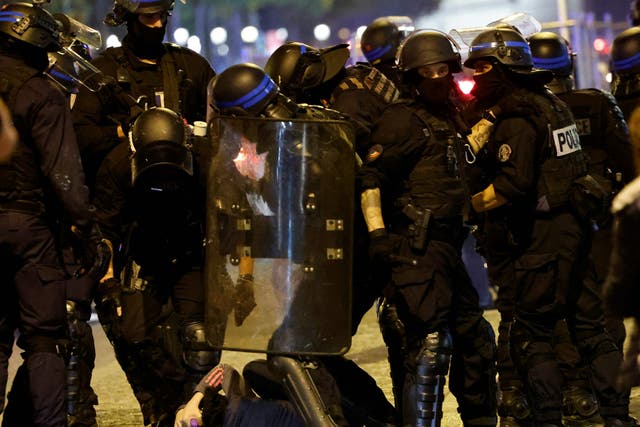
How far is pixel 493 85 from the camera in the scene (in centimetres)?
721

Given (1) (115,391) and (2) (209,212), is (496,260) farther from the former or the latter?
(1) (115,391)

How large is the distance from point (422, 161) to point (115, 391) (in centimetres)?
351

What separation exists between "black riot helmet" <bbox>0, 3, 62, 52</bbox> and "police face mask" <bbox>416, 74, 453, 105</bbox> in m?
1.85

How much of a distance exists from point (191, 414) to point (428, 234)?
1510 millimetres

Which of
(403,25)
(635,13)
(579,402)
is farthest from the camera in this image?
(635,13)

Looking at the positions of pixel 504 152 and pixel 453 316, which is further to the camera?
pixel 504 152

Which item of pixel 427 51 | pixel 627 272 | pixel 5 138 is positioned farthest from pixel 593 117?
pixel 5 138

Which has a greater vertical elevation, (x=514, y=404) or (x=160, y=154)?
(x=160, y=154)

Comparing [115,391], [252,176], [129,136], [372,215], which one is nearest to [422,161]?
[372,215]

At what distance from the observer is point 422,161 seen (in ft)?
21.7

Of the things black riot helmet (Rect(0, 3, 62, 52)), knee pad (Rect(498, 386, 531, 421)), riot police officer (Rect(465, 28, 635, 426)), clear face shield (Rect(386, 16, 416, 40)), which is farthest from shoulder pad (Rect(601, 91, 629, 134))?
black riot helmet (Rect(0, 3, 62, 52))

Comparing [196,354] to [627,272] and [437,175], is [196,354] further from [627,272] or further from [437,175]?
[627,272]

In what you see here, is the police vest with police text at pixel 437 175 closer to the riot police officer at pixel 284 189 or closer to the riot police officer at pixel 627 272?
the riot police officer at pixel 284 189

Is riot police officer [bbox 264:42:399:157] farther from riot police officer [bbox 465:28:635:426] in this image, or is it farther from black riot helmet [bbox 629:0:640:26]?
black riot helmet [bbox 629:0:640:26]
